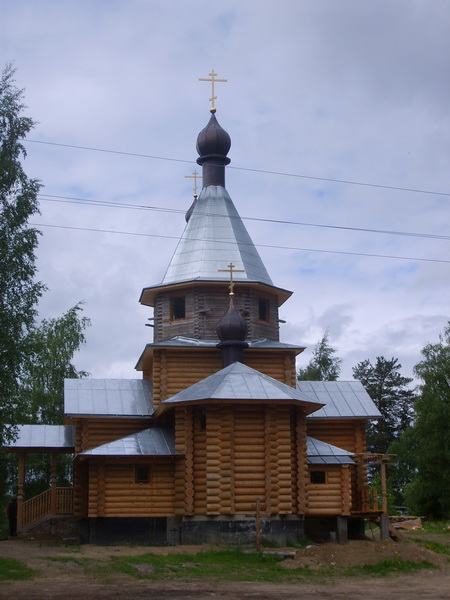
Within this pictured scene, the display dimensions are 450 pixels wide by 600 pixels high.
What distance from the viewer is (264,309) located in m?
27.2

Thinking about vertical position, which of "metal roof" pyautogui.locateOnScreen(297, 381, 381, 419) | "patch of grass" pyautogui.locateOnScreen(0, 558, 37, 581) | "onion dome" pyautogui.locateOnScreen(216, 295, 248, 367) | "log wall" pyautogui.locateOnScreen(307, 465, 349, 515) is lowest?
"patch of grass" pyautogui.locateOnScreen(0, 558, 37, 581)

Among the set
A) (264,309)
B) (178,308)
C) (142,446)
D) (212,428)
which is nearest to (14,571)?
(142,446)

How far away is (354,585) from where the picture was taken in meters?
16.3

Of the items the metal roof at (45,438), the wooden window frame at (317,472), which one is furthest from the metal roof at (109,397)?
the wooden window frame at (317,472)

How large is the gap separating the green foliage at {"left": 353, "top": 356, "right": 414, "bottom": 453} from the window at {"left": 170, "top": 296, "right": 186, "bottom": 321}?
26.8 meters

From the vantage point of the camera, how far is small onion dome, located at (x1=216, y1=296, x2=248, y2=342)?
965 inches

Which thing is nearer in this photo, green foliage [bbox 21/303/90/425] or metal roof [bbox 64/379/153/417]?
metal roof [bbox 64/379/153/417]

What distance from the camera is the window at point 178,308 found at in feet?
87.4

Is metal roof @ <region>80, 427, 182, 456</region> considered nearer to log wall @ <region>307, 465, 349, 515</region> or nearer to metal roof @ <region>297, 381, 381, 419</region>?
log wall @ <region>307, 465, 349, 515</region>

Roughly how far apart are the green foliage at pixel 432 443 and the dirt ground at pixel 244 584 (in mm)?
14677

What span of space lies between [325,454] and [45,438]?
8897 mm

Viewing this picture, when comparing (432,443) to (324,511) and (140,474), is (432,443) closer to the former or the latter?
(324,511)

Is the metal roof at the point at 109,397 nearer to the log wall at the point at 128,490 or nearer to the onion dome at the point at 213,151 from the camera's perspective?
the log wall at the point at 128,490

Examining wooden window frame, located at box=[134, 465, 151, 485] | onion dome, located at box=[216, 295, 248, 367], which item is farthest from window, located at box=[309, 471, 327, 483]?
wooden window frame, located at box=[134, 465, 151, 485]
